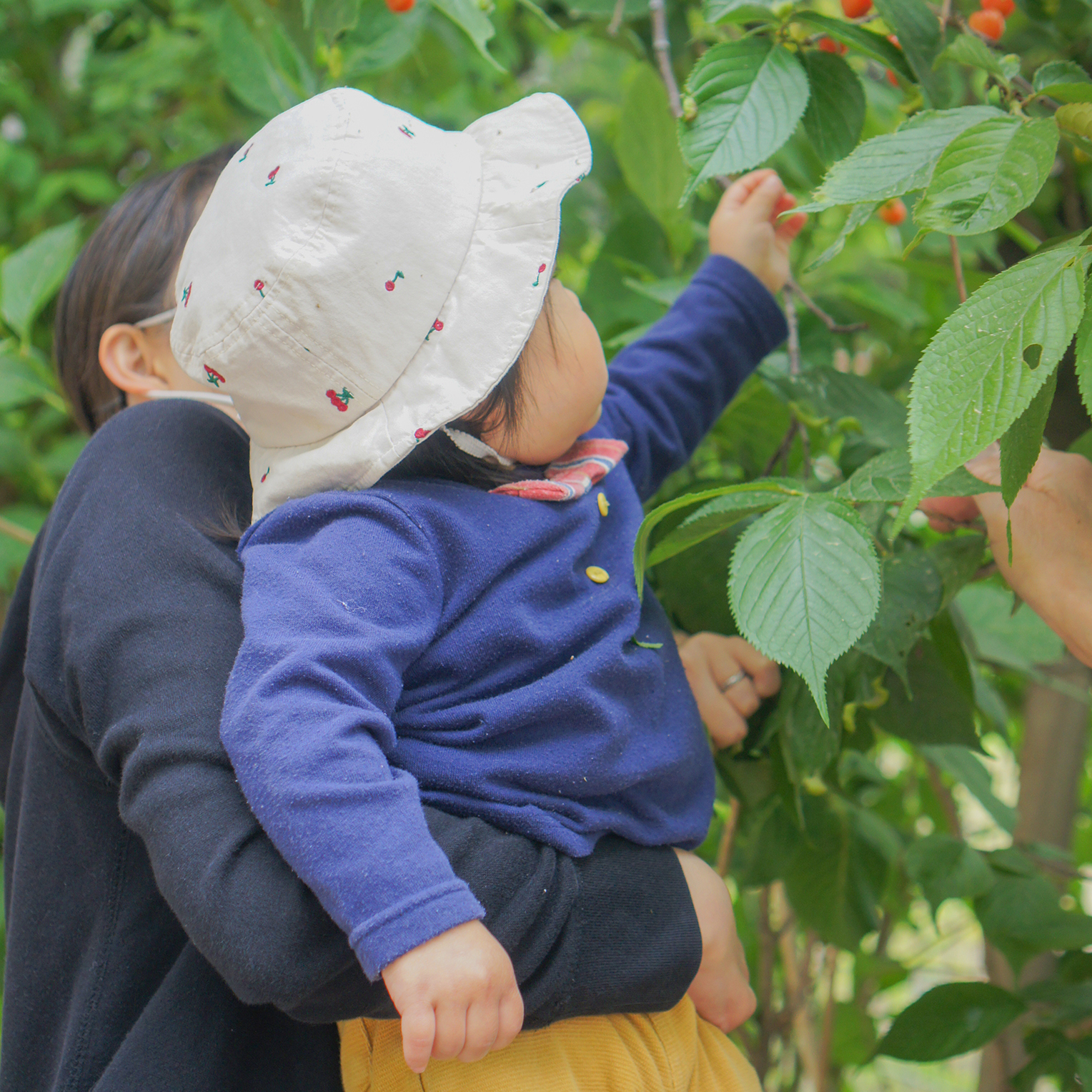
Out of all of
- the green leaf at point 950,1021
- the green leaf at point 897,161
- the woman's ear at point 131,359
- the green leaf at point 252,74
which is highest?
the green leaf at point 252,74

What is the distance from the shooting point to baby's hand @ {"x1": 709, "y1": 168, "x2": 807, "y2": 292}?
2.92 feet

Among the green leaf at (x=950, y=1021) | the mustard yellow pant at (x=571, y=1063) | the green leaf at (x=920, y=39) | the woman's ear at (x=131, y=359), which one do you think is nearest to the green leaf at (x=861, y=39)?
the green leaf at (x=920, y=39)

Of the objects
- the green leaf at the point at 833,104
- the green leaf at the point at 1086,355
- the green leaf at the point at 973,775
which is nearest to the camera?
the green leaf at the point at 1086,355

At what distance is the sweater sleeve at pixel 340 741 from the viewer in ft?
1.72

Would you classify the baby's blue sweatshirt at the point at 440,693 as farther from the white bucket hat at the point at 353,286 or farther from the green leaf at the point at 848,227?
the green leaf at the point at 848,227

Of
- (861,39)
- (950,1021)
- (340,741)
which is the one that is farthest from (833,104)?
(950,1021)

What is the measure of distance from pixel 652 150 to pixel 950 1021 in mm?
930

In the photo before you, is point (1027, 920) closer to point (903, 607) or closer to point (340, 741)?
point (903, 607)

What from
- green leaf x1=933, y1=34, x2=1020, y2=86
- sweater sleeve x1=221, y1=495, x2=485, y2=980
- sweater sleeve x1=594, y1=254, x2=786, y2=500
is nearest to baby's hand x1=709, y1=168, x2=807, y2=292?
sweater sleeve x1=594, y1=254, x2=786, y2=500

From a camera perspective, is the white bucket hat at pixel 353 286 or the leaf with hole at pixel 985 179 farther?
→ the white bucket hat at pixel 353 286

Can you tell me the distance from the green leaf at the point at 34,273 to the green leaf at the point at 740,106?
0.78m

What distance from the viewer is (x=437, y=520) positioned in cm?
67

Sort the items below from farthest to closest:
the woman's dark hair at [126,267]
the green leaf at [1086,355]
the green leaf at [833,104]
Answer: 1. the woman's dark hair at [126,267]
2. the green leaf at [833,104]
3. the green leaf at [1086,355]

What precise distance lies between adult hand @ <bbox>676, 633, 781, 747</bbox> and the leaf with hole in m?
0.41
